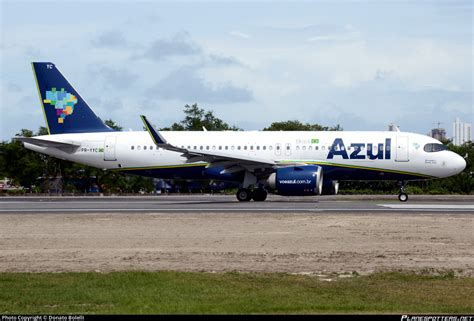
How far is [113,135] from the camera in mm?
44500

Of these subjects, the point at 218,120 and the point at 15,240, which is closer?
the point at 15,240

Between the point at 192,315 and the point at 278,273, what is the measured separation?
4.66m

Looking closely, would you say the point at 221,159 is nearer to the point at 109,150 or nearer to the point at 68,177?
the point at 109,150

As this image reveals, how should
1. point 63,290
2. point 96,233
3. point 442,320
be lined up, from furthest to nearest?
1. point 96,233
2. point 63,290
3. point 442,320

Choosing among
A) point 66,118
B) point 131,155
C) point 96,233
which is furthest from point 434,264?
point 66,118

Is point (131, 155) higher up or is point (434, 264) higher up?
point (131, 155)

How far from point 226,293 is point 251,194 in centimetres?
2772

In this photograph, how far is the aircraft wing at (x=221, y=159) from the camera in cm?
3859

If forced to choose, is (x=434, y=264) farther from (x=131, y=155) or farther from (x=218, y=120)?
(x=218, y=120)

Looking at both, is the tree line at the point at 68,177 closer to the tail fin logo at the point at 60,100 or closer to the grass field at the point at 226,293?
the tail fin logo at the point at 60,100

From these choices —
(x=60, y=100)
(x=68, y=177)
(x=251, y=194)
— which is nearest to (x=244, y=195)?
(x=251, y=194)

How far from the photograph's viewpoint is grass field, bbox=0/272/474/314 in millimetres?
11945

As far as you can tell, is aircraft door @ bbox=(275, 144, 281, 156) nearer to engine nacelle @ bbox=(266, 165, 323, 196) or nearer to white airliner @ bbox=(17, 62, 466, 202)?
white airliner @ bbox=(17, 62, 466, 202)

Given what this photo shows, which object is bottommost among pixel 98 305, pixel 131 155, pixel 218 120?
pixel 98 305
